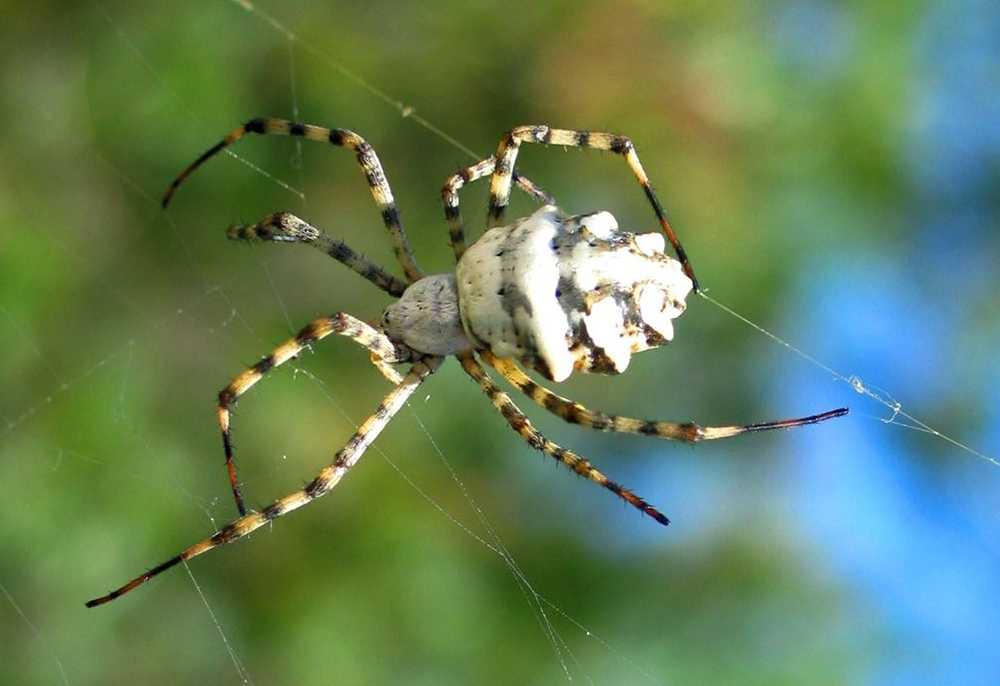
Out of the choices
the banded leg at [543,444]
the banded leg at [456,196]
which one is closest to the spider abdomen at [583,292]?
the banded leg at [543,444]

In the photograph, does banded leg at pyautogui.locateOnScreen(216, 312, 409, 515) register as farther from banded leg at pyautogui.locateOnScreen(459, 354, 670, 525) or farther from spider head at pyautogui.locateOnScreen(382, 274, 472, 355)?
banded leg at pyautogui.locateOnScreen(459, 354, 670, 525)

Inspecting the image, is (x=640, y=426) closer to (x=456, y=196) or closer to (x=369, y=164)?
(x=456, y=196)

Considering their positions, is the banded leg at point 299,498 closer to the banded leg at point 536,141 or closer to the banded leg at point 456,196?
the banded leg at point 456,196

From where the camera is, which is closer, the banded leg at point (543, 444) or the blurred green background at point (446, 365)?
the banded leg at point (543, 444)

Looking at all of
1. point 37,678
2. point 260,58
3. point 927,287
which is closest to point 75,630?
point 37,678

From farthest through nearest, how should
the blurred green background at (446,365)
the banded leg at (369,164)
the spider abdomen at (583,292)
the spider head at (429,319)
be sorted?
the blurred green background at (446,365)
the banded leg at (369,164)
the spider head at (429,319)
the spider abdomen at (583,292)

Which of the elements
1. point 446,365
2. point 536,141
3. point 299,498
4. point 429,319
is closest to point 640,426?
point 429,319

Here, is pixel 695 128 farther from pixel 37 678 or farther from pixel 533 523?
pixel 37 678
